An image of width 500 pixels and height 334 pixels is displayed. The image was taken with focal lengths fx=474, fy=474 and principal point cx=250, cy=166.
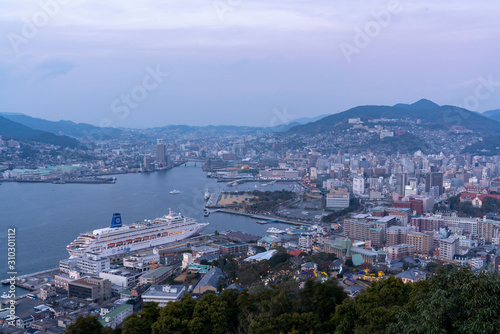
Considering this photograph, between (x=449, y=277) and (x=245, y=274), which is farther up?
(x=449, y=277)

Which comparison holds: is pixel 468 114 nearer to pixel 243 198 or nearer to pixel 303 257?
pixel 243 198

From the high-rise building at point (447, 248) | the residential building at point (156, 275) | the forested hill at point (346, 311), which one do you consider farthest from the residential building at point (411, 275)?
the residential building at point (156, 275)

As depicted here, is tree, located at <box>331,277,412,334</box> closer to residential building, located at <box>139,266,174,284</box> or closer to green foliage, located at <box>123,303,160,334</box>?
green foliage, located at <box>123,303,160,334</box>

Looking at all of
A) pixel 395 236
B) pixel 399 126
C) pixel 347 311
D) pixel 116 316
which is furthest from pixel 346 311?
pixel 399 126

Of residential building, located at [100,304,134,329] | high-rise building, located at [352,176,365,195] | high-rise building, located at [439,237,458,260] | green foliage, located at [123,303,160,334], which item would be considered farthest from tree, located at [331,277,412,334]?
high-rise building, located at [352,176,365,195]

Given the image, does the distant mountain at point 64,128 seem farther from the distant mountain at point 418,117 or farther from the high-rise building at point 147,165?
the distant mountain at point 418,117

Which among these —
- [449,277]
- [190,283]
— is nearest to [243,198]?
[190,283]
